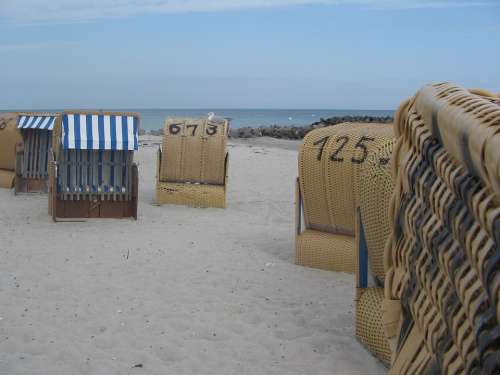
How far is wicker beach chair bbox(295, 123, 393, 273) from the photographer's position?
6.92m

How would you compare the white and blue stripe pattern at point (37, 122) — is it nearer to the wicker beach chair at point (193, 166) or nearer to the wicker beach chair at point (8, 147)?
the wicker beach chair at point (8, 147)

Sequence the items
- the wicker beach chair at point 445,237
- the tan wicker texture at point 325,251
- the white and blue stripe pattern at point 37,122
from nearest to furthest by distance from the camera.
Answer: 1. the wicker beach chair at point 445,237
2. the tan wicker texture at point 325,251
3. the white and blue stripe pattern at point 37,122

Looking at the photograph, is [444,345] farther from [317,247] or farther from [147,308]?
[317,247]

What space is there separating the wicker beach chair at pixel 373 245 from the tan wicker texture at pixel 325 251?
6.14ft

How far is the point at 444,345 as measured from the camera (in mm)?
1949

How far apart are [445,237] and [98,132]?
8.16 m

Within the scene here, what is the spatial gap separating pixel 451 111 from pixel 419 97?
0.60m

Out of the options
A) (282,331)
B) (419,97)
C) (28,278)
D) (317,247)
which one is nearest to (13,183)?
(28,278)

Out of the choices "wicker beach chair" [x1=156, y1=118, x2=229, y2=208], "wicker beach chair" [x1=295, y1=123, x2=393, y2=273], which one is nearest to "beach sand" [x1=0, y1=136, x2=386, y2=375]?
"wicker beach chair" [x1=295, y1=123, x2=393, y2=273]

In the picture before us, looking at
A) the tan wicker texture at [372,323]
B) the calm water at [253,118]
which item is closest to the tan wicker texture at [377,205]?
the tan wicker texture at [372,323]

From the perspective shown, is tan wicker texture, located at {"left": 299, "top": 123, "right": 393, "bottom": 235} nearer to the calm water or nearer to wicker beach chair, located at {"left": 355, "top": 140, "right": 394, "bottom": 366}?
wicker beach chair, located at {"left": 355, "top": 140, "right": 394, "bottom": 366}

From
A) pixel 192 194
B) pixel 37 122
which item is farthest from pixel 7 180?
pixel 192 194

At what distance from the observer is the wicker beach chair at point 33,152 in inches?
474

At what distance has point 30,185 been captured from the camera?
12.6 metres
